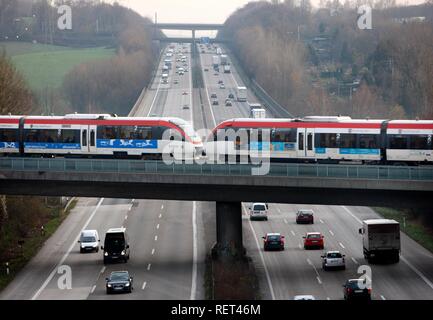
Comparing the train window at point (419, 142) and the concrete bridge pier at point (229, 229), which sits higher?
the train window at point (419, 142)

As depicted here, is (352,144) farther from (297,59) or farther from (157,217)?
(297,59)

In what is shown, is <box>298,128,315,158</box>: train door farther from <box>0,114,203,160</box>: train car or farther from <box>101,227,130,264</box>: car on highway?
<box>101,227,130,264</box>: car on highway

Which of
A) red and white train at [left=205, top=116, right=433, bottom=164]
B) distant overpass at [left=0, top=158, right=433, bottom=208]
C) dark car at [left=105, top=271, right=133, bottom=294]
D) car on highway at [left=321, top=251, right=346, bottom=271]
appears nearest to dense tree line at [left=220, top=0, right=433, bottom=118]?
red and white train at [left=205, top=116, right=433, bottom=164]

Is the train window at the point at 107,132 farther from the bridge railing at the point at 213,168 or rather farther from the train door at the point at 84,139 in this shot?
the bridge railing at the point at 213,168

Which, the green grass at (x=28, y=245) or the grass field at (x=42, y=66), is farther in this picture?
the grass field at (x=42, y=66)

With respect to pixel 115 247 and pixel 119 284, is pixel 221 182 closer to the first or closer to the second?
pixel 115 247

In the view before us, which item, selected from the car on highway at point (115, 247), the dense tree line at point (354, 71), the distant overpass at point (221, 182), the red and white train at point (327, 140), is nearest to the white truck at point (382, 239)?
the distant overpass at point (221, 182)
